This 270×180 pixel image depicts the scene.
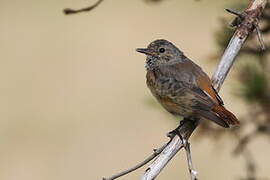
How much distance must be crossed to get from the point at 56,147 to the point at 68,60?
10.8 feet

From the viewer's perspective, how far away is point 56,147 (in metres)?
11.9

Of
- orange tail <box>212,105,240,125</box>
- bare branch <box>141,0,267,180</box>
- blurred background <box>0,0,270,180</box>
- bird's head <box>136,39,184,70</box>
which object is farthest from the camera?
blurred background <box>0,0,270,180</box>

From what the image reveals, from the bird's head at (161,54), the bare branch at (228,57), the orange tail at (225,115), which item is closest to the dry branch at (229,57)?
the bare branch at (228,57)

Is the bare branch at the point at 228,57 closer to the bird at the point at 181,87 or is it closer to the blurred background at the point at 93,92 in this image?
the bird at the point at 181,87

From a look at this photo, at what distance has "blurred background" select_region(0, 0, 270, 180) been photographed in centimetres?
1100

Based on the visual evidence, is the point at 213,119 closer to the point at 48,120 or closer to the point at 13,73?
the point at 48,120

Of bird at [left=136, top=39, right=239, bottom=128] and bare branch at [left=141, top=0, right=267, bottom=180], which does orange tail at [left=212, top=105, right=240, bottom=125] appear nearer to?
bird at [left=136, top=39, right=239, bottom=128]

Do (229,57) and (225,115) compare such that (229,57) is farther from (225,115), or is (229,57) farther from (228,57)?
(225,115)

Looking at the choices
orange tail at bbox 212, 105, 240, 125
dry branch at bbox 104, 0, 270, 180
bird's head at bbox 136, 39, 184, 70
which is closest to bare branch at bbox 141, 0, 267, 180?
dry branch at bbox 104, 0, 270, 180

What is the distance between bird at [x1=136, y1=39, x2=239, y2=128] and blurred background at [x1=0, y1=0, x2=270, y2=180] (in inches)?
12.8

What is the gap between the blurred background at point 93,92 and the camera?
11000mm

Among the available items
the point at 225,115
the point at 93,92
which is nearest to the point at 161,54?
the point at 225,115

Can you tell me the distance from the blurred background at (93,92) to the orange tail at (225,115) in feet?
2.24

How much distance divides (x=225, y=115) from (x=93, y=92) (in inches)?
322
